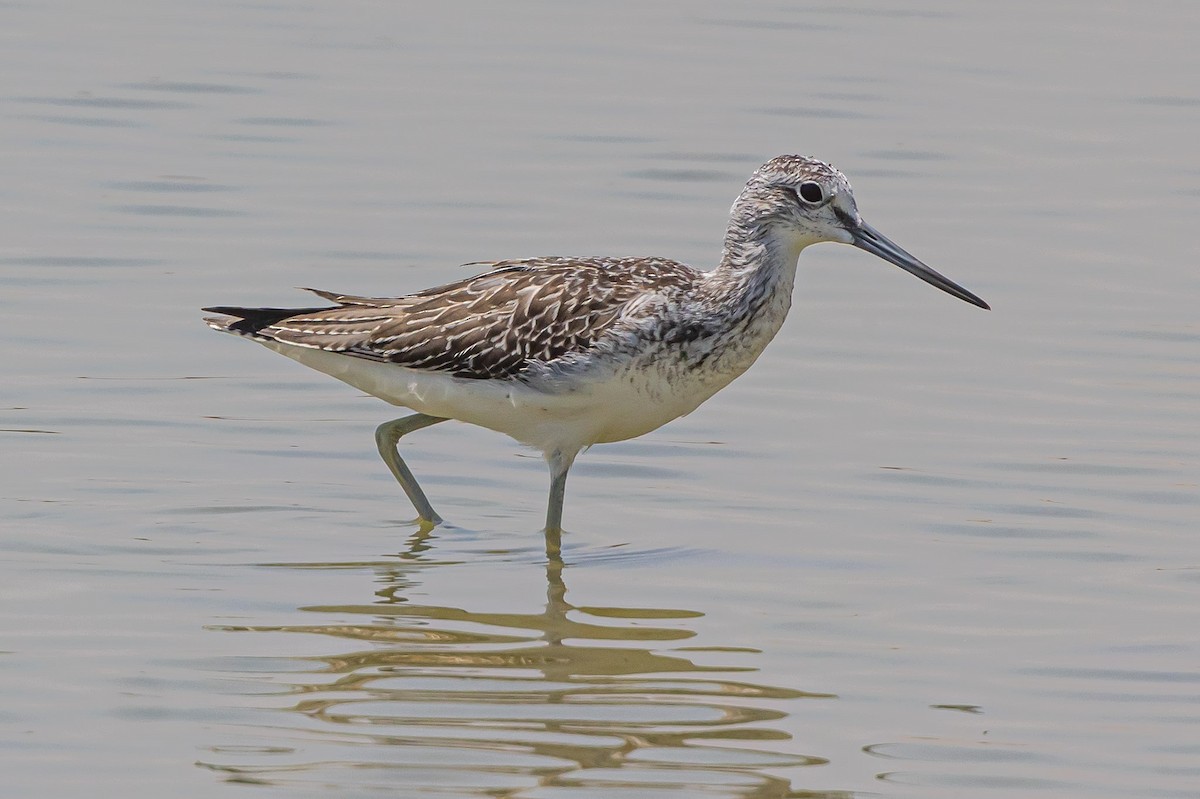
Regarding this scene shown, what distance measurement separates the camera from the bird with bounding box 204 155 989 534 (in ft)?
32.6

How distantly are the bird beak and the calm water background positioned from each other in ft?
3.38

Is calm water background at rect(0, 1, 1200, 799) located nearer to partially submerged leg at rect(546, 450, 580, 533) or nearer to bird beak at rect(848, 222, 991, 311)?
partially submerged leg at rect(546, 450, 580, 533)

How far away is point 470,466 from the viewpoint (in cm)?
1149

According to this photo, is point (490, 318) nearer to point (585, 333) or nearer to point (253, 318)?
point (585, 333)

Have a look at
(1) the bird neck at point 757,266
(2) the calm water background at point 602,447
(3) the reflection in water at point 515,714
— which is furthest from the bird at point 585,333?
(3) the reflection in water at point 515,714

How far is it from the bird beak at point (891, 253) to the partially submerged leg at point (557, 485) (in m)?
1.69

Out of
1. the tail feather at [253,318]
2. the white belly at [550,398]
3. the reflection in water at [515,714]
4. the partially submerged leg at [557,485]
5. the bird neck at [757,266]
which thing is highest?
the bird neck at [757,266]

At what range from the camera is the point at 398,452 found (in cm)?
1094

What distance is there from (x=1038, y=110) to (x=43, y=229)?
8106 millimetres

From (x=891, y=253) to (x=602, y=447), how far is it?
2256 millimetres

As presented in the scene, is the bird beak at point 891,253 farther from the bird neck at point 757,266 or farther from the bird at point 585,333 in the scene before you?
the bird neck at point 757,266

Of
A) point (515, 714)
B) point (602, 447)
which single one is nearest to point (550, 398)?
point (602, 447)

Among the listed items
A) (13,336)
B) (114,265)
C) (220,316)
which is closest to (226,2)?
(114,265)

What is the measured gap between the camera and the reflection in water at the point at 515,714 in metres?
7.13
